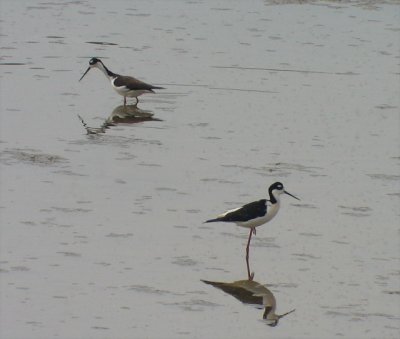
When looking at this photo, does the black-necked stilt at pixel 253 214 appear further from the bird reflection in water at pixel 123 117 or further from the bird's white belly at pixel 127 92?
the bird's white belly at pixel 127 92

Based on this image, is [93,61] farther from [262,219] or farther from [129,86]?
[262,219]

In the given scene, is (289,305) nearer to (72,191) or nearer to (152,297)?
(152,297)

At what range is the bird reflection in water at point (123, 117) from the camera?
20.0 meters

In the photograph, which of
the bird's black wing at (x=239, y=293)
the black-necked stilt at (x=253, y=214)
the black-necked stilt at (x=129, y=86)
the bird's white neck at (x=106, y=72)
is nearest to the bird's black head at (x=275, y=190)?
the black-necked stilt at (x=253, y=214)

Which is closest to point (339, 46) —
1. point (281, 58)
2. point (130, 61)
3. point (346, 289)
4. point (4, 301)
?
point (281, 58)

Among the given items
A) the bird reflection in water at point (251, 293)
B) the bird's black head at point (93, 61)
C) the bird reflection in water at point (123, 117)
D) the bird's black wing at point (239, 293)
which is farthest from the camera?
the bird's black head at point (93, 61)

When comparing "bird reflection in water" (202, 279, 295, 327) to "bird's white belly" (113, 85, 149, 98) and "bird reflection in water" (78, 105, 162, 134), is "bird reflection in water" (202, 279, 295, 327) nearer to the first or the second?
"bird reflection in water" (78, 105, 162, 134)

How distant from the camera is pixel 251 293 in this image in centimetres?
1390

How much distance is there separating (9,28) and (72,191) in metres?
10.7

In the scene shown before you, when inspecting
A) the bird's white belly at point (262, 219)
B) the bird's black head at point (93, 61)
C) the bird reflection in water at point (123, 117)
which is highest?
the bird's black head at point (93, 61)

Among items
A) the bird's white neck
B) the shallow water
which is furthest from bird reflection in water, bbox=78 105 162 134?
the bird's white neck

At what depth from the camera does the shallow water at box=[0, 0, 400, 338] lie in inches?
525

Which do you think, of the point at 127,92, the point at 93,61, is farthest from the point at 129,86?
the point at 93,61

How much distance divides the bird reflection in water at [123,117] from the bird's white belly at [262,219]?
500 centimetres
